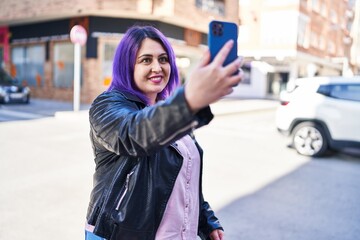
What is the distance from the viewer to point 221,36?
35.6 inches

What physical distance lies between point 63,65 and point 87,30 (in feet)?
9.42

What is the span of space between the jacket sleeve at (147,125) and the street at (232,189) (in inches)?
107

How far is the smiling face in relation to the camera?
4.59 ft

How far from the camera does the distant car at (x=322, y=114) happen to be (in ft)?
23.9

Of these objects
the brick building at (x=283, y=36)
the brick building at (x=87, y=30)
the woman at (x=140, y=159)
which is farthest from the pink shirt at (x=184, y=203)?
the brick building at (x=283, y=36)

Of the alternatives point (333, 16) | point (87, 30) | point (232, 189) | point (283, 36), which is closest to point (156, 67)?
point (232, 189)

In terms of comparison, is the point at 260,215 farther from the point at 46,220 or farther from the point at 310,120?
the point at 310,120

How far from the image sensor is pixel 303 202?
4.68 m

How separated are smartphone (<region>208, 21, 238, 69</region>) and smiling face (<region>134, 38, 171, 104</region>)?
525mm

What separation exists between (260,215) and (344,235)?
0.88 meters

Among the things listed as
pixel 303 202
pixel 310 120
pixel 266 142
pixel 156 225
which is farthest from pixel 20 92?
pixel 156 225

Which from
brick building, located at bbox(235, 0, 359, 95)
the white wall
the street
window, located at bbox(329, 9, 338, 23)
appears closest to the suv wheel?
the street

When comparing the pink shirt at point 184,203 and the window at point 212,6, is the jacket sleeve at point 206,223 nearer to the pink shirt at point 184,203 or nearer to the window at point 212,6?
the pink shirt at point 184,203

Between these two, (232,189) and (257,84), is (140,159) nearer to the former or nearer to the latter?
(232,189)
